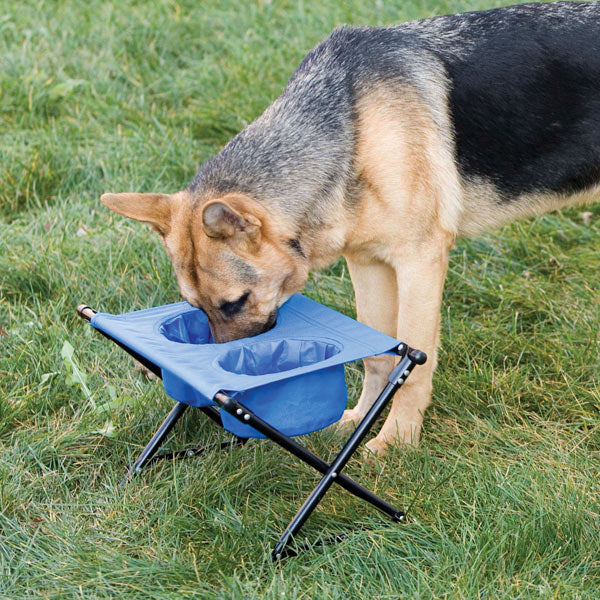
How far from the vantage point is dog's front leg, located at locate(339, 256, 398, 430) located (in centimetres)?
413

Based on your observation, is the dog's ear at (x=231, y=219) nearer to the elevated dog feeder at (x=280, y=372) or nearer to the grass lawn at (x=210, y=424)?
the elevated dog feeder at (x=280, y=372)

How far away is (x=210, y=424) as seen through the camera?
13.0 ft

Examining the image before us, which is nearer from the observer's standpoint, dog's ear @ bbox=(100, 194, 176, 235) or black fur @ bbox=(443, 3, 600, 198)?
dog's ear @ bbox=(100, 194, 176, 235)

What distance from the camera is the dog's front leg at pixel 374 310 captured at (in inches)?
163

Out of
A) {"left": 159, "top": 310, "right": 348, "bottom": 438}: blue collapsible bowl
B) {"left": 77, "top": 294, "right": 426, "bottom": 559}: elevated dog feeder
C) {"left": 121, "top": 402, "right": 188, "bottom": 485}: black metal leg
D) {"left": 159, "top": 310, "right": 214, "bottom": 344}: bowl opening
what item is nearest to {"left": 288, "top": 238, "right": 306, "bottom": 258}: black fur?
{"left": 77, "top": 294, "right": 426, "bottom": 559}: elevated dog feeder

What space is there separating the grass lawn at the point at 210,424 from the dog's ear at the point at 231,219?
1001mm

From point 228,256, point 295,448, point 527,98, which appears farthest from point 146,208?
point 527,98

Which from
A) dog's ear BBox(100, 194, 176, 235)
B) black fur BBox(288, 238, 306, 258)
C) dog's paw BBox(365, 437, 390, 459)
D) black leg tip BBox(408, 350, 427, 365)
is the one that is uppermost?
dog's ear BBox(100, 194, 176, 235)

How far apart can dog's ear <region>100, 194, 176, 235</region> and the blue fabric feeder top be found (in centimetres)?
43

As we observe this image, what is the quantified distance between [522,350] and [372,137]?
58.9 inches

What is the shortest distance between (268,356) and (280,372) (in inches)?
13.5

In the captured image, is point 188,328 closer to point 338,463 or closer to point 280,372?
point 280,372

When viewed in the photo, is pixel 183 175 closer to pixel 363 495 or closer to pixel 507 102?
pixel 507 102

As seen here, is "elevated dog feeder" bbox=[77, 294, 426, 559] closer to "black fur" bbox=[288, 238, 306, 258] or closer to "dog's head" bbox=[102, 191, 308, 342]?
"dog's head" bbox=[102, 191, 308, 342]
